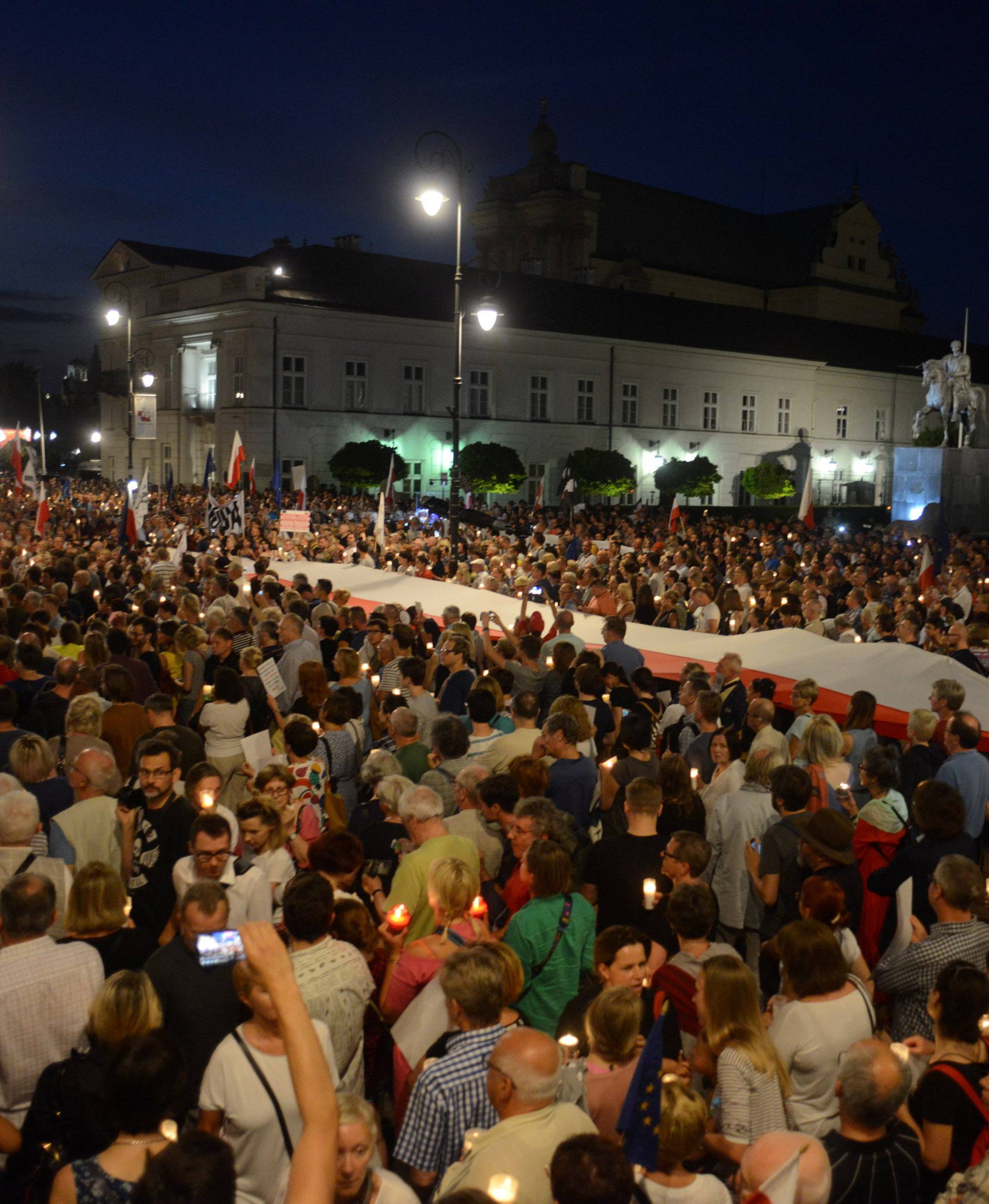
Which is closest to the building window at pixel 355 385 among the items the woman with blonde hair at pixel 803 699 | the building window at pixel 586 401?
the building window at pixel 586 401

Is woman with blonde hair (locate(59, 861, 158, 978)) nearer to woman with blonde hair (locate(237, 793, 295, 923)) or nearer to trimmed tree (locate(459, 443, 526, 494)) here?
woman with blonde hair (locate(237, 793, 295, 923))

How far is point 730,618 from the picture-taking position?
13156 mm

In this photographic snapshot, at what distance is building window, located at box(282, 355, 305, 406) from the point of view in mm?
49594

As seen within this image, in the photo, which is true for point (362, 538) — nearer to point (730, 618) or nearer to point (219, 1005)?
point (730, 618)

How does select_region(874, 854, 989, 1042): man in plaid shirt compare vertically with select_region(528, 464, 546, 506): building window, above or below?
below

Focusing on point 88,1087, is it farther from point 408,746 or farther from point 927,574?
point 927,574

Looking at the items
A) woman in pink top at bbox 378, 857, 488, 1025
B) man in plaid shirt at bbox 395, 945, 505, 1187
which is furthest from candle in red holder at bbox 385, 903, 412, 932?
man in plaid shirt at bbox 395, 945, 505, 1187

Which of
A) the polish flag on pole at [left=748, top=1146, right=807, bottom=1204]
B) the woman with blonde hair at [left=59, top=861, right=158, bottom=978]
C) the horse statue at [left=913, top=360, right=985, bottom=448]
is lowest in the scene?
the polish flag on pole at [left=748, top=1146, right=807, bottom=1204]

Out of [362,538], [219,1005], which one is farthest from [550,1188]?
[362,538]

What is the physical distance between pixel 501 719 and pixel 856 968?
3797mm

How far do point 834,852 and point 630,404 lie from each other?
56.0 m

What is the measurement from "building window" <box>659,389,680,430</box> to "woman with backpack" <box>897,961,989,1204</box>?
58.6 m

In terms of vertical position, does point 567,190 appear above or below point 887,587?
above

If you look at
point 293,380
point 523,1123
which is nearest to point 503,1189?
point 523,1123
